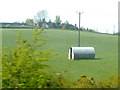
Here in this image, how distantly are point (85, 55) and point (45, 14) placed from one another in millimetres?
73644

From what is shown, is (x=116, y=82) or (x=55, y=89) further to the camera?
(x=116, y=82)

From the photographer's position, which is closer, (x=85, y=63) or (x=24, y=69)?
(x=24, y=69)

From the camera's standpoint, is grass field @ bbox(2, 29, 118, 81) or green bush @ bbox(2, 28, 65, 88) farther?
grass field @ bbox(2, 29, 118, 81)

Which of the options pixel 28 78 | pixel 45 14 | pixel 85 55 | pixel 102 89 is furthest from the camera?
pixel 45 14

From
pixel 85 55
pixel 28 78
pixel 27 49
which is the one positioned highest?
pixel 27 49

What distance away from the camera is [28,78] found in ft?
17.8

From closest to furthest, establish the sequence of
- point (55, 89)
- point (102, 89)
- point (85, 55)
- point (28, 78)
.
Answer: point (28, 78) < point (55, 89) < point (102, 89) < point (85, 55)

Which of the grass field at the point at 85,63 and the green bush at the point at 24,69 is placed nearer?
the green bush at the point at 24,69

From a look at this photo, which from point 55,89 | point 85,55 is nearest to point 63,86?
point 55,89

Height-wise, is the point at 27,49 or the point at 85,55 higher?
the point at 27,49

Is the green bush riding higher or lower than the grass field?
higher

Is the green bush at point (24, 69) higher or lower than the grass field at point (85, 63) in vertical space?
higher

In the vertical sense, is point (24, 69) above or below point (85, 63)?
above

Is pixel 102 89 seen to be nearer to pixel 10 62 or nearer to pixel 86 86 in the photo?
pixel 86 86
